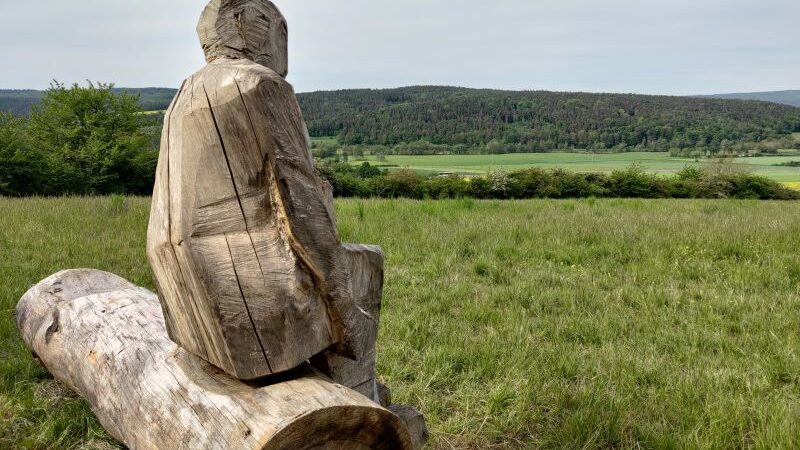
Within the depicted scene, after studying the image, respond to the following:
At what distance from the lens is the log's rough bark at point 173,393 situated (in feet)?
5.70

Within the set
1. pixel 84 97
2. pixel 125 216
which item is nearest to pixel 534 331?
pixel 125 216

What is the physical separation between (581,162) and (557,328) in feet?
154

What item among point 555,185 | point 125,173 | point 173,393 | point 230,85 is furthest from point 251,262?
point 555,185

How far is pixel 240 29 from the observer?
1954 mm

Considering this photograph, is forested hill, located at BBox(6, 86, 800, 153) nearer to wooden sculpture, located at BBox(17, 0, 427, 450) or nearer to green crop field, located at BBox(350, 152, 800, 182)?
green crop field, located at BBox(350, 152, 800, 182)

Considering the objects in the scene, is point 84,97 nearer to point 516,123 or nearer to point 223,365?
point 223,365

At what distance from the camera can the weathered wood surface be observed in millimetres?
1735

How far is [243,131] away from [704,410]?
126 inches

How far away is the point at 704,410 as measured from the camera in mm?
3426

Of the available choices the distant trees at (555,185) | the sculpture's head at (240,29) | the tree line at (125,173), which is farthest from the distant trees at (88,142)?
the sculpture's head at (240,29)

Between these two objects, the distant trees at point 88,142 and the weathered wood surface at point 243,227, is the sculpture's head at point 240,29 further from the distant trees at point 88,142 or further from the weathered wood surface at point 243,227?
the distant trees at point 88,142

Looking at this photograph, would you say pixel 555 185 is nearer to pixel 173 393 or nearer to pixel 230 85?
pixel 173 393

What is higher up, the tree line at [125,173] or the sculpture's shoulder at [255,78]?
the sculpture's shoulder at [255,78]

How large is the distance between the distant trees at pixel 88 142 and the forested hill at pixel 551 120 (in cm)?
2974
